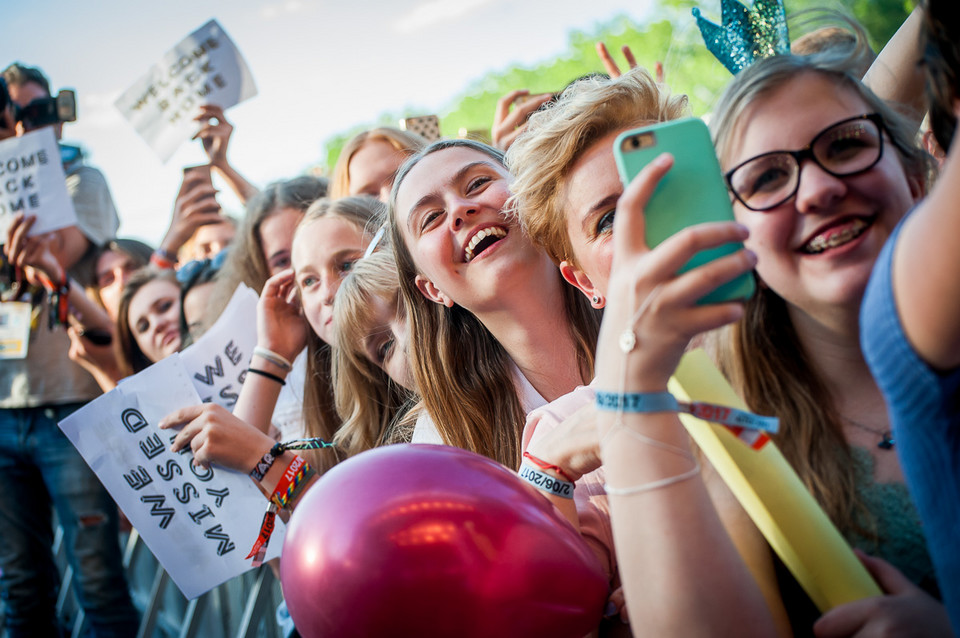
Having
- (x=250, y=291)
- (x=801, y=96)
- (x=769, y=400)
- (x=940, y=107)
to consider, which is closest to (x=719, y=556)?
(x=769, y=400)

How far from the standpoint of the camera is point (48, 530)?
4340 mm

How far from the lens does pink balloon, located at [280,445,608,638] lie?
1.17 m

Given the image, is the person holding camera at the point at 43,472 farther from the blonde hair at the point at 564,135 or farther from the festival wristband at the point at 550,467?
the festival wristband at the point at 550,467

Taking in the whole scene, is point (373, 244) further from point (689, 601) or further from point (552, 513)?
A: point (689, 601)

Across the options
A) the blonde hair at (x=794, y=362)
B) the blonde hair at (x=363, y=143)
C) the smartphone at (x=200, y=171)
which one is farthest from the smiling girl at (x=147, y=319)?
the blonde hair at (x=794, y=362)

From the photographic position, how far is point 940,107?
96 centimetres

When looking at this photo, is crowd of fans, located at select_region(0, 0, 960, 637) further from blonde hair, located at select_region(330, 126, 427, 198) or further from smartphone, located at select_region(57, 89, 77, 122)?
smartphone, located at select_region(57, 89, 77, 122)

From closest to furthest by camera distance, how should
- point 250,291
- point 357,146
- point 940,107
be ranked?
point 940,107, point 250,291, point 357,146

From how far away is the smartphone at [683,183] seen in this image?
3.50 feet

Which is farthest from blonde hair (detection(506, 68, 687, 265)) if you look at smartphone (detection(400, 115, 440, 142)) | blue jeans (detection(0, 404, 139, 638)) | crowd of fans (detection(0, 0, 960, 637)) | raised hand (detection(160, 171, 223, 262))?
blue jeans (detection(0, 404, 139, 638))

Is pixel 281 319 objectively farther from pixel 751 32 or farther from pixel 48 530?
pixel 48 530

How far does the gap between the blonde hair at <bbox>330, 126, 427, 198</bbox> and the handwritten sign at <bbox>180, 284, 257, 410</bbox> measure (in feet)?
3.21

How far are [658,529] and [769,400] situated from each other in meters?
0.49

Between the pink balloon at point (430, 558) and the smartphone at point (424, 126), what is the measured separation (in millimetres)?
2895
